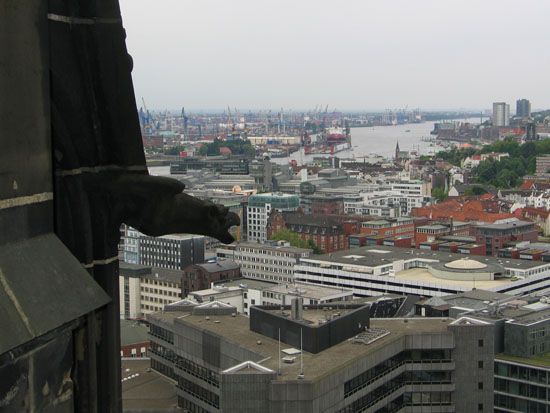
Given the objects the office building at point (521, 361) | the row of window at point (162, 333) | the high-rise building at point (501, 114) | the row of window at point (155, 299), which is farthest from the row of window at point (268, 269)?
the high-rise building at point (501, 114)

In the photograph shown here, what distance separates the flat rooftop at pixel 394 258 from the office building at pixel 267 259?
218 cm

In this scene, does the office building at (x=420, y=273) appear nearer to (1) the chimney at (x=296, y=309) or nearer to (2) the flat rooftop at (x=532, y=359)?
(2) the flat rooftop at (x=532, y=359)

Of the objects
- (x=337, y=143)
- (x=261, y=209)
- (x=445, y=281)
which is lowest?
(x=445, y=281)

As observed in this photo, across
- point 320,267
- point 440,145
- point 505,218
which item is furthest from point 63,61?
point 440,145

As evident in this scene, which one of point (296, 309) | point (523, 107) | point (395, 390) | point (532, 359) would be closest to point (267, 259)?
point (532, 359)

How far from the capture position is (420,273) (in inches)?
1294

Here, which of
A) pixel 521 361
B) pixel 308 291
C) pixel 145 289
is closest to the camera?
pixel 521 361

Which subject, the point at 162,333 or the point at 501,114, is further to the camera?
the point at 501,114

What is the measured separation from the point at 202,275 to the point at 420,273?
7.81 metres

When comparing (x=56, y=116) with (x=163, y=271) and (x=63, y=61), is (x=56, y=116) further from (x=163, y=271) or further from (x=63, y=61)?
(x=163, y=271)

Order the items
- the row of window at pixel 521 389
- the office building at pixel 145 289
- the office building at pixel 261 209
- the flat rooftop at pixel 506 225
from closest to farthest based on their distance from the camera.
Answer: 1. the row of window at pixel 521 389
2. the office building at pixel 145 289
3. the flat rooftop at pixel 506 225
4. the office building at pixel 261 209

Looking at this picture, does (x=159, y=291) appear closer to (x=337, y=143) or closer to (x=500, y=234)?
(x=500, y=234)

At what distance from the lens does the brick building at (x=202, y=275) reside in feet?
111

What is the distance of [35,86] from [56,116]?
0.54ft
